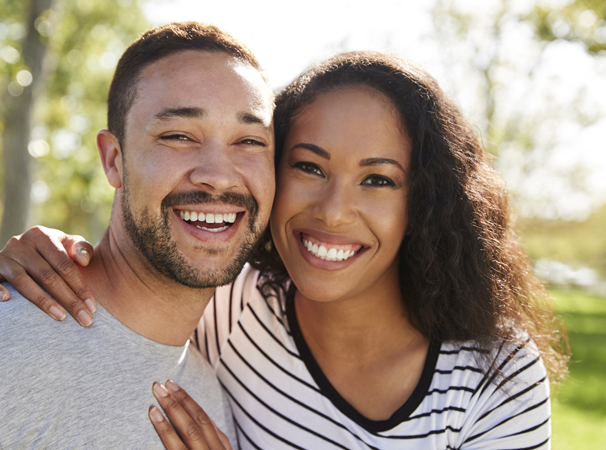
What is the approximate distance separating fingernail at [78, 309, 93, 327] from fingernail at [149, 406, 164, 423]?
49 centimetres

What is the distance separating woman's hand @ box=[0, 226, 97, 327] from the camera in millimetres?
2184

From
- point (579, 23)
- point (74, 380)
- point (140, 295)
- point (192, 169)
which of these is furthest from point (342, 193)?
point (579, 23)

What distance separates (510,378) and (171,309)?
1724 millimetres

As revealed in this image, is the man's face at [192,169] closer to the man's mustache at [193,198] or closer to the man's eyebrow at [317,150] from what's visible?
the man's mustache at [193,198]

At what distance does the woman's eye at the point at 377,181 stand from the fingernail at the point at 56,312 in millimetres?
1546

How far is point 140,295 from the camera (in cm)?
247

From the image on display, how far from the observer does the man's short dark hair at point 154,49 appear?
2502 mm

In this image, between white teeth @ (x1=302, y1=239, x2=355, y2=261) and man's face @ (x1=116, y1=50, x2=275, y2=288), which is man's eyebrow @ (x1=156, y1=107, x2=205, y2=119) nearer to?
man's face @ (x1=116, y1=50, x2=275, y2=288)

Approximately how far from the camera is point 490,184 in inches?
118

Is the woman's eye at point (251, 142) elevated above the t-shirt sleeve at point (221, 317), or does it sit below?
above

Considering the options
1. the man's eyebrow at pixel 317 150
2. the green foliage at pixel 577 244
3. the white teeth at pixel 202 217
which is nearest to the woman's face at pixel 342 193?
the man's eyebrow at pixel 317 150

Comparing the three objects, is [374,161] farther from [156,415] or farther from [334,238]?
[156,415]

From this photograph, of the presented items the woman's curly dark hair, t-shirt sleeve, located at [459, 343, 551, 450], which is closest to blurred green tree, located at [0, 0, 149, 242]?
the woman's curly dark hair

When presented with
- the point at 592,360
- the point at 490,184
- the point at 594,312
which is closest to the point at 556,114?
the point at 594,312
